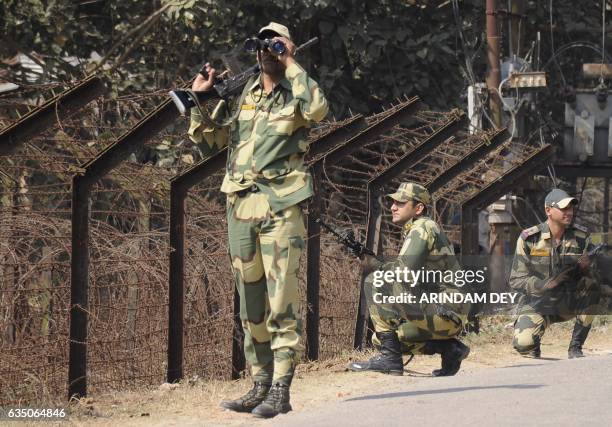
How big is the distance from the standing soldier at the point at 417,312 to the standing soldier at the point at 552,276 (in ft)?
4.66

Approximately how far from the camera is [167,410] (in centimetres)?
727

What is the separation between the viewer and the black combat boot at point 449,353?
9242 mm

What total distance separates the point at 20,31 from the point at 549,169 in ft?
23.3

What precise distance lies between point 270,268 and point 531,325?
13.9ft

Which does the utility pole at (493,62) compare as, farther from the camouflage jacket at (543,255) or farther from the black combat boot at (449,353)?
the black combat boot at (449,353)

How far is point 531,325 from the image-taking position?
34.7 ft

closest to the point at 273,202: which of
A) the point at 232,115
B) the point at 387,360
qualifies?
the point at 232,115

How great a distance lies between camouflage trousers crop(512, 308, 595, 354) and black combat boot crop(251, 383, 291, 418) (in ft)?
13.3

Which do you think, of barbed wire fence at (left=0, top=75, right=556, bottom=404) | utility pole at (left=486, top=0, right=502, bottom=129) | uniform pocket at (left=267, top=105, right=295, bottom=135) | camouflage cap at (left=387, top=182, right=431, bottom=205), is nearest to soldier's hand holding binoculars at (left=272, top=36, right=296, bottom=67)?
uniform pocket at (left=267, top=105, right=295, bottom=135)

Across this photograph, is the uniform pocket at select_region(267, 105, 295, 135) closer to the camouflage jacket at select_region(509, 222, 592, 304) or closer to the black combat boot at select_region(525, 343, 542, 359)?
the camouflage jacket at select_region(509, 222, 592, 304)

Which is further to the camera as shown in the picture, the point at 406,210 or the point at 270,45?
the point at 406,210

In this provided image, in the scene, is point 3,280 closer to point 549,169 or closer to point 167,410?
point 167,410

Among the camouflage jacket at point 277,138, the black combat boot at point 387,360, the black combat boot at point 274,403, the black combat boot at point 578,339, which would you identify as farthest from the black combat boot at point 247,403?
the black combat boot at point 578,339

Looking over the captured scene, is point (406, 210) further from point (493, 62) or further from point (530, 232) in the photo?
point (493, 62)
